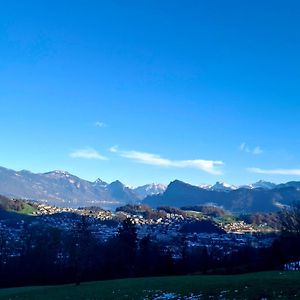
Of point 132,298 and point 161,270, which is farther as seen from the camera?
point 161,270

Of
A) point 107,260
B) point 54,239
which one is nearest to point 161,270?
point 107,260

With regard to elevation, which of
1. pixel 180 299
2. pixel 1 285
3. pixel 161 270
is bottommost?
pixel 1 285

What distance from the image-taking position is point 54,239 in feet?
402

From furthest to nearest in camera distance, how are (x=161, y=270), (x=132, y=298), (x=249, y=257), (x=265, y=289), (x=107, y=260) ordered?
(x=249, y=257) < (x=107, y=260) < (x=161, y=270) < (x=132, y=298) < (x=265, y=289)

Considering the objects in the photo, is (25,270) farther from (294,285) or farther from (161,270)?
(294,285)

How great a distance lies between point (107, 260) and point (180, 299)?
7551cm

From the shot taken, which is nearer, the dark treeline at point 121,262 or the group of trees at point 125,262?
the dark treeline at point 121,262

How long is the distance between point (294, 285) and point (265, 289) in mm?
2408

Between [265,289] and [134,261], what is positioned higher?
[265,289]

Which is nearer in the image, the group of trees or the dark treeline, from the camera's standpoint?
the dark treeline

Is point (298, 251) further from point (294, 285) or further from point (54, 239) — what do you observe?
point (294, 285)

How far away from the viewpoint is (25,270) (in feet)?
344

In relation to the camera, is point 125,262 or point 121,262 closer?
point 121,262

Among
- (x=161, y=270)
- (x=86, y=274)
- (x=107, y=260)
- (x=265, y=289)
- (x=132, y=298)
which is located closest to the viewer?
(x=265, y=289)
